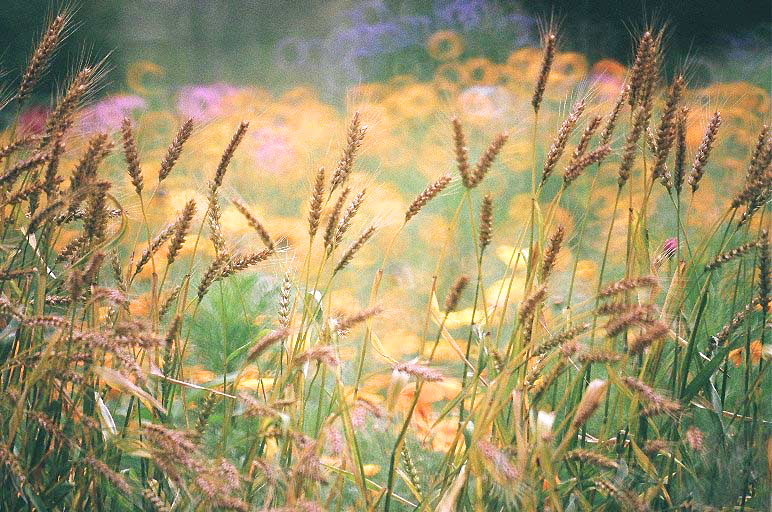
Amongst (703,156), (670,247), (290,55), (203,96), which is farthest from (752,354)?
(290,55)

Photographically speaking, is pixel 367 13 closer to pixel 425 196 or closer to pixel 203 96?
pixel 203 96

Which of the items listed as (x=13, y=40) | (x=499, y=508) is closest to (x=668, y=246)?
(x=499, y=508)

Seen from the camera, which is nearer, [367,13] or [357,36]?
[357,36]

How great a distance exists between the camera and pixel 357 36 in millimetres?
2686

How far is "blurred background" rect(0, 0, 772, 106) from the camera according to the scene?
2.45 meters

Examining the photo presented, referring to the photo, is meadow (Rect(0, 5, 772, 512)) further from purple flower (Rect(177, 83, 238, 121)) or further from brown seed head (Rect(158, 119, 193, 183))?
purple flower (Rect(177, 83, 238, 121))

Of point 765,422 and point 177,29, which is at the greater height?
point 177,29

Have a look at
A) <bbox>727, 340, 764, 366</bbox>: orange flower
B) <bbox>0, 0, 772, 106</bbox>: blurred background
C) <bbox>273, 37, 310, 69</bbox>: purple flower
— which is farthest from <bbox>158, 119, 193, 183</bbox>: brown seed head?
<bbox>273, 37, 310, 69</bbox>: purple flower

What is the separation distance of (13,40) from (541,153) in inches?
54.1

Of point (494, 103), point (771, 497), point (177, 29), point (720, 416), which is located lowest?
point (771, 497)

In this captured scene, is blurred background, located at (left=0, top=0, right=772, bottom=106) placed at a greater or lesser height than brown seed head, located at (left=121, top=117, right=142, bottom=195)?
greater

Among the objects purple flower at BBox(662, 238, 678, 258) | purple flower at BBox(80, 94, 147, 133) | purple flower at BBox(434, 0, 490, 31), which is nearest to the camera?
purple flower at BBox(662, 238, 678, 258)

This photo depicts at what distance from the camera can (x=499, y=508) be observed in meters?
1.09

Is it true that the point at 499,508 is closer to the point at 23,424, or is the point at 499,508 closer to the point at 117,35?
the point at 23,424
